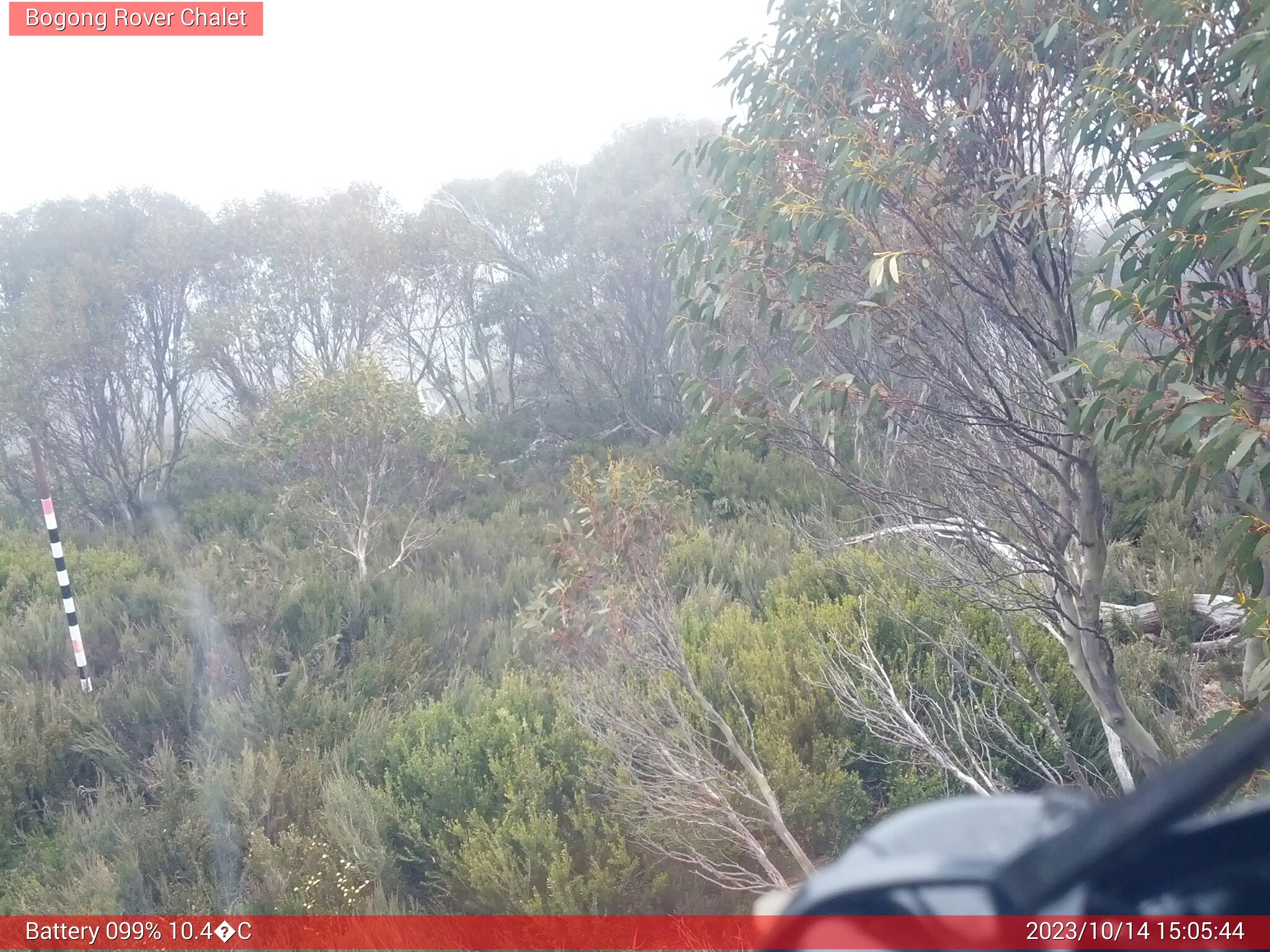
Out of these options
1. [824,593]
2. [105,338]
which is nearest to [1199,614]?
[824,593]

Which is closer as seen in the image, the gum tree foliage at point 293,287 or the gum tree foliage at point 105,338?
the gum tree foliage at point 105,338

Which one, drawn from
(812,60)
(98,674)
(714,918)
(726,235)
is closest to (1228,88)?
(812,60)

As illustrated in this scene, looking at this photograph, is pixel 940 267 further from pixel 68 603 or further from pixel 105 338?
pixel 105 338

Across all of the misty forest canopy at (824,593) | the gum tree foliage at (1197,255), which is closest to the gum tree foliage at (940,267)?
the misty forest canopy at (824,593)

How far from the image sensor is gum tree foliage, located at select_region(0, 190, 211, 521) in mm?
10258

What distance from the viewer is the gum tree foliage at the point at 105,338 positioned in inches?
404

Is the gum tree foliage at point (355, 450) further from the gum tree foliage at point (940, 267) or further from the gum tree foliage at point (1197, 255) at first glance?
the gum tree foliage at point (1197, 255)

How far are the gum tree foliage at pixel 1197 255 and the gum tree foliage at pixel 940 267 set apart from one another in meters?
0.21

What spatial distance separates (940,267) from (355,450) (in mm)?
6837

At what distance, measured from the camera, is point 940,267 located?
310 centimetres

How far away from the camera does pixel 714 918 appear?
10.5 feet

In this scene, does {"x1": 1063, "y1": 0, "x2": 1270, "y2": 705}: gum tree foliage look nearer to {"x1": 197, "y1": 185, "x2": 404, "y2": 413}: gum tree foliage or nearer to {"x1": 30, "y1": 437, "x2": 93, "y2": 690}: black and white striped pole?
{"x1": 30, "y1": 437, "x2": 93, "y2": 690}: black and white striped pole

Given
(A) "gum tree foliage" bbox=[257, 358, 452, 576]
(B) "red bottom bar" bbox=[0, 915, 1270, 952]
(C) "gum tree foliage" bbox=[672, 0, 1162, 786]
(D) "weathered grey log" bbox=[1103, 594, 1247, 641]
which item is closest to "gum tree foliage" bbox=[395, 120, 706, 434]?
(A) "gum tree foliage" bbox=[257, 358, 452, 576]

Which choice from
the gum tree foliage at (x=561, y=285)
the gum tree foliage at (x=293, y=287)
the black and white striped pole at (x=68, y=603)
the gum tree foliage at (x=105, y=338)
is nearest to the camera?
the black and white striped pole at (x=68, y=603)
